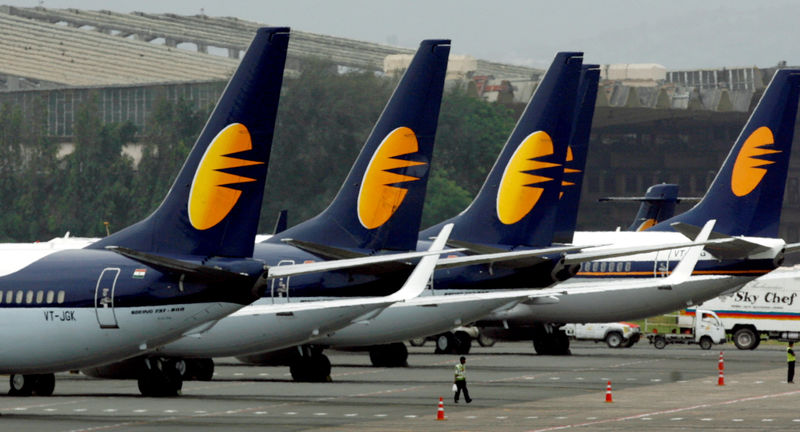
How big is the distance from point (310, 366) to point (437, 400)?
23.7 feet

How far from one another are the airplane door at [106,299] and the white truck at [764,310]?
4134 centimetres

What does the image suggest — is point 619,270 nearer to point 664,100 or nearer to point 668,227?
point 668,227

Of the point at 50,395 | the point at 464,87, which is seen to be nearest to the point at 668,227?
the point at 50,395

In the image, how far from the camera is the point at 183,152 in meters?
124

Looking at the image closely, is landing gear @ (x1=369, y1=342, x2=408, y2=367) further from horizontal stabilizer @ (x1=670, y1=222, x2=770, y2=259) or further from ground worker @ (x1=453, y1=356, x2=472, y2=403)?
ground worker @ (x1=453, y1=356, x2=472, y2=403)

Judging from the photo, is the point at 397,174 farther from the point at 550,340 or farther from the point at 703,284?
the point at 550,340

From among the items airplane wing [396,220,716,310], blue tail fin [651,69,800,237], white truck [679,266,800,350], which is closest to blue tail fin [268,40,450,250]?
airplane wing [396,220,716,310]

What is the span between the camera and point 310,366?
1784 inches

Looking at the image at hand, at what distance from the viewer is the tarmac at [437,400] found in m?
32.5

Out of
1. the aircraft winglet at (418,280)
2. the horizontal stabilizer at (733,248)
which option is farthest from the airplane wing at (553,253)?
the horizontal stabilizer at (733,248)

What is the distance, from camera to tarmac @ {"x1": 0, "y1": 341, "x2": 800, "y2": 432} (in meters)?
32.5

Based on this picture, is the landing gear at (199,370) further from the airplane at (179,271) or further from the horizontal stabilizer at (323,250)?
the airplane at (179,271)

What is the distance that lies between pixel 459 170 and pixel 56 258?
103 m

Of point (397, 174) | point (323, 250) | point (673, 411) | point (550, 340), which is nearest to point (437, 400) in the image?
point (673, 411)
